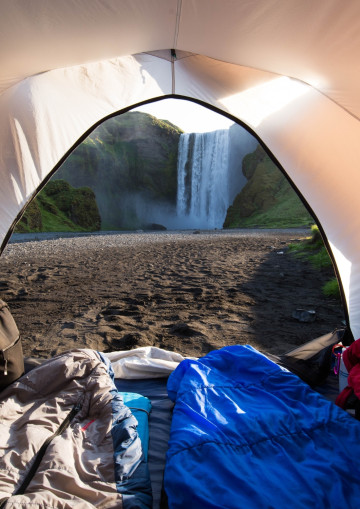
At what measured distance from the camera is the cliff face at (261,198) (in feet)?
102

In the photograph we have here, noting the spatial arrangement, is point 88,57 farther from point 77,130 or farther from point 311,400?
point 311,400

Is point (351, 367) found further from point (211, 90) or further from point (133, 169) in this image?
point (133, 169)

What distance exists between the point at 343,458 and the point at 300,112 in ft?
8.85

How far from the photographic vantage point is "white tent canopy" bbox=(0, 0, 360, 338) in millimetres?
1879

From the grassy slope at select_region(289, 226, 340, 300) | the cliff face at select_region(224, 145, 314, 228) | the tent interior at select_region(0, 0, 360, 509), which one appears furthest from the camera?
the cliff face at select_region(224, 145, 314, 228)

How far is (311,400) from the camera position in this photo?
7.11 ft

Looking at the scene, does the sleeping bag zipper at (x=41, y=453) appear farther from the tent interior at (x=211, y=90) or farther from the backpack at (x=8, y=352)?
the backpack at (x=8, y=352)

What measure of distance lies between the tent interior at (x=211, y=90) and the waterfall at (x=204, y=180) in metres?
30.8

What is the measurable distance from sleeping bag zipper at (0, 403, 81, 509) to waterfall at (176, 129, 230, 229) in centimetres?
3237

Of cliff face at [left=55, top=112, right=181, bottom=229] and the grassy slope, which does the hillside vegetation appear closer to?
cliff face at [left=55, top=112, right=181, bottom=229]

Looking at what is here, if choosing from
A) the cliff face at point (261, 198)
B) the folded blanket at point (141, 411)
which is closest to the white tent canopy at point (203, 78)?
the folded blanket at point (141, 411)

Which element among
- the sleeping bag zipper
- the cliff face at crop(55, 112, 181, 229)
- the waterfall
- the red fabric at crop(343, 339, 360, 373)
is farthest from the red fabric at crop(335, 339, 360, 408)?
the cliff face at crop(55, 112, 181, 229)

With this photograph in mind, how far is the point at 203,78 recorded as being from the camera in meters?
3.23

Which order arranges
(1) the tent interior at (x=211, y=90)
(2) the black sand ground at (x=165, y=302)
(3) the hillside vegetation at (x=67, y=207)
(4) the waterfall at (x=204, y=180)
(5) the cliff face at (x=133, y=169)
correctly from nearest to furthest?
(1) the tent interior at (x=211, y=90)
(2) the black sand ground at (x=165, y=302)
(3) the hillside vegetation at (x=67, y=207)
(4) the waterfall at (x=204, y=180)
(5) the cliff face at (x=133, y=169)
